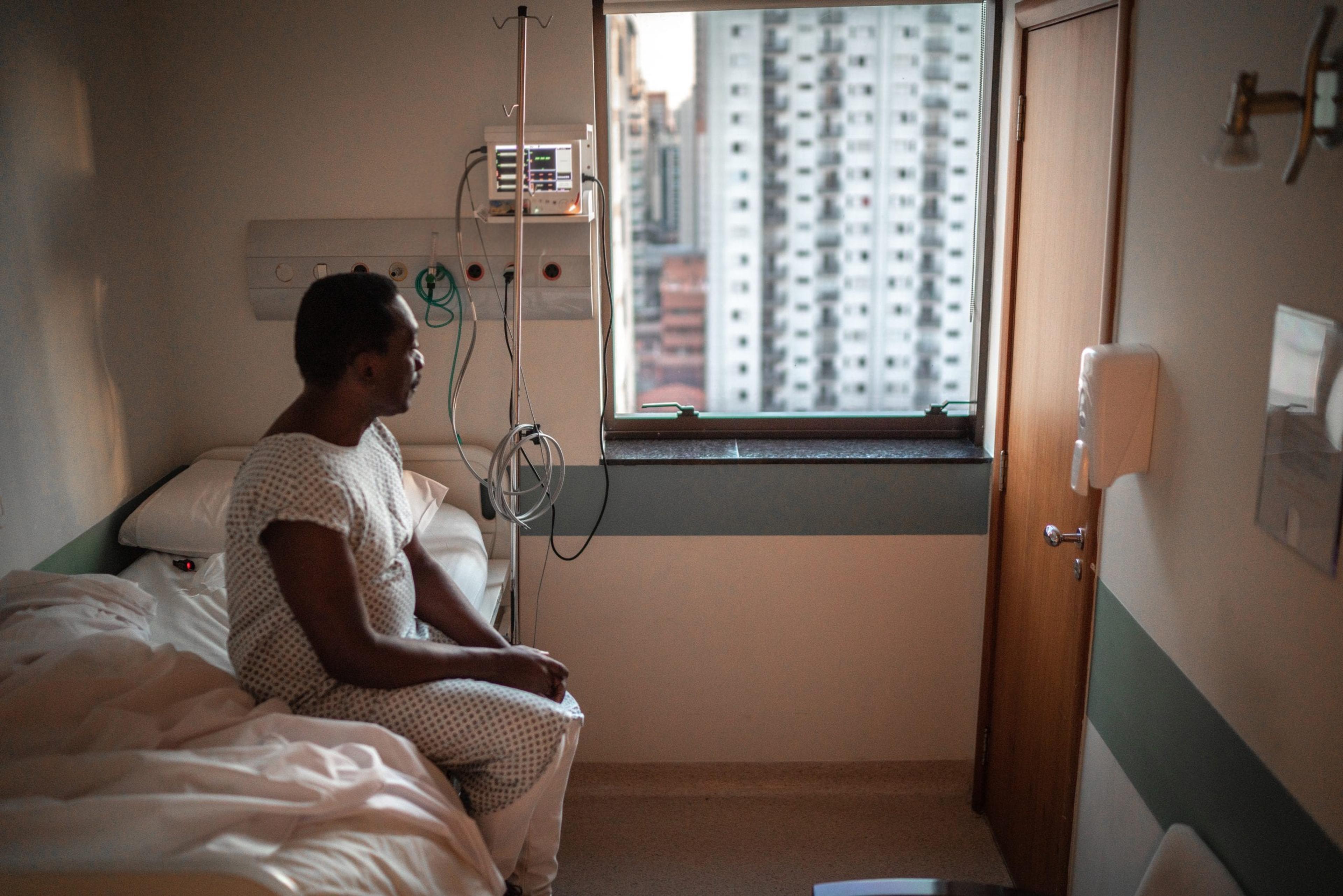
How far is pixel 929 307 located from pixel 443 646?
1825 mm

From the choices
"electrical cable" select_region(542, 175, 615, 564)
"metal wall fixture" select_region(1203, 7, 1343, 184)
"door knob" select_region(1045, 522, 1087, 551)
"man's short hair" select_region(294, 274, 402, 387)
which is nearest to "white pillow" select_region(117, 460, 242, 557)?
"electrical cable" select_region(542, 175, 615, 564)

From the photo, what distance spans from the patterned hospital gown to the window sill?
1182mm

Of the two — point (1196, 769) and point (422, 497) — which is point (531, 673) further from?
point (1196, 769)

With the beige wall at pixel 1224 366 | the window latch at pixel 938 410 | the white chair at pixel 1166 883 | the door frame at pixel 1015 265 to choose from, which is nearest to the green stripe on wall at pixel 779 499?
the door frame at pixel 1015 265

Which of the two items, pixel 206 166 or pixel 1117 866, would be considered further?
pixel 206 166

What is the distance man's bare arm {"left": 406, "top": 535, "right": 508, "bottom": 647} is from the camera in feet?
7.13

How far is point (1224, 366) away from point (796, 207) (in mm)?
1649

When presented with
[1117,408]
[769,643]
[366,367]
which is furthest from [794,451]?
[366,367]

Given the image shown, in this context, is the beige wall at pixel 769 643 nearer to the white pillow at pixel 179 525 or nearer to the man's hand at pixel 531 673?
the white pillow at pixel 179 525

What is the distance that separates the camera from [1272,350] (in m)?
1.49

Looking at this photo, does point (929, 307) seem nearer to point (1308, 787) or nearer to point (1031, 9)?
point (1031, 9)

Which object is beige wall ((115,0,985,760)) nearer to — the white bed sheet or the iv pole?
the iv pole

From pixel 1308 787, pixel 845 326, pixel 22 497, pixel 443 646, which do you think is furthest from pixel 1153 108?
pixel 22 497

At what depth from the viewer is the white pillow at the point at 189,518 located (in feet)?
8.87
